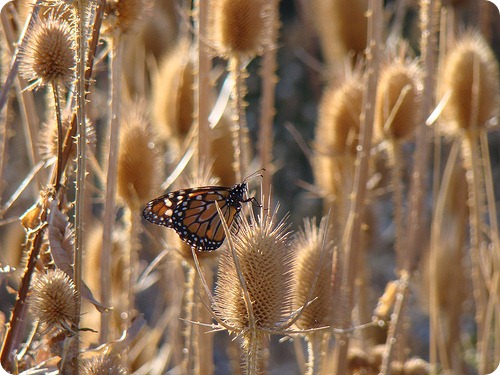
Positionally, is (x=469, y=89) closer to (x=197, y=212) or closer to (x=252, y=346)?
(x=197, y=212)

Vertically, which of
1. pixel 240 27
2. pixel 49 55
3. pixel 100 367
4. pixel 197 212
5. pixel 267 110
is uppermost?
pixel 240 27

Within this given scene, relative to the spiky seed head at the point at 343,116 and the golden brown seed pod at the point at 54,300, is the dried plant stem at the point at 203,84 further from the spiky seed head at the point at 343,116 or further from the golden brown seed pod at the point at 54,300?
the golden brown seed pod at the point at 54,300

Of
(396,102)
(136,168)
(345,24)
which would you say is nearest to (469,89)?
(396,102)

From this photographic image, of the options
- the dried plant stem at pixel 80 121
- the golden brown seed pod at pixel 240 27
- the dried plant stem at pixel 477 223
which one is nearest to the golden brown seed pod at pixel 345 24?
the dried plant stem at pixel 477 223

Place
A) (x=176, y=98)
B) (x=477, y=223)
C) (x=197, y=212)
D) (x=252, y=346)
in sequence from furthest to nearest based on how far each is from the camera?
(x=176, y=98)
(x=477, y=223)
(x=197, y=212)
(x=252, y=346)

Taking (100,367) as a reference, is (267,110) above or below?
above

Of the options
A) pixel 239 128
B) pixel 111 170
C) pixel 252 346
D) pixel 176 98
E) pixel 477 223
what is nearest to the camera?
pixel 252 346

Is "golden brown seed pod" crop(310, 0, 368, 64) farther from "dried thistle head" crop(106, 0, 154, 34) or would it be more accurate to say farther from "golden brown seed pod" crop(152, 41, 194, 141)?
"dried thistle head" crop(106, 0, 154, 34)
